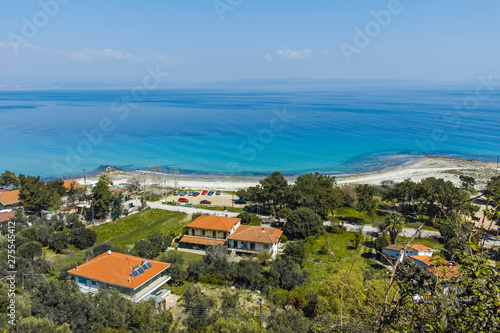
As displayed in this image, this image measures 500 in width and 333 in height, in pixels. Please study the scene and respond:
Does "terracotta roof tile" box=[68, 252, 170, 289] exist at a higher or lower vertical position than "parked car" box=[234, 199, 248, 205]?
higher

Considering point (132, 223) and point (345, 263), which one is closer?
point (345, 263)

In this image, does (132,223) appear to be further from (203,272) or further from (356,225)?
(356,225)

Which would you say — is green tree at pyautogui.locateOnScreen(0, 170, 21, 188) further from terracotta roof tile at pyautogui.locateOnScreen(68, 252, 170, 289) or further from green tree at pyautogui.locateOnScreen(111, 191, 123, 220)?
terracotta roof tile at pyautogui.locateOnScreen(68, 252, 170, 289)

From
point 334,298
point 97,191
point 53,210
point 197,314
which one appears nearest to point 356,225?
point 334,298

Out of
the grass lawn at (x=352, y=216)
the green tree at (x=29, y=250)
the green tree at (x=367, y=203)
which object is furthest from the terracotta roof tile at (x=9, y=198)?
the green tree at (x=367, y=203)

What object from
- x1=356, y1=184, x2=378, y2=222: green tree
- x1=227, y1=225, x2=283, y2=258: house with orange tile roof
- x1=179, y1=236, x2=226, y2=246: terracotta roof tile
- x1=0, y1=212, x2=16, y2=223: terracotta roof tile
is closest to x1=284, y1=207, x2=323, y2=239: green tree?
x1=227, y1=225, x2=283, y2=258: house with orange tile roof

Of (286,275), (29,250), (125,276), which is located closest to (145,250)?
(125,276)
